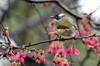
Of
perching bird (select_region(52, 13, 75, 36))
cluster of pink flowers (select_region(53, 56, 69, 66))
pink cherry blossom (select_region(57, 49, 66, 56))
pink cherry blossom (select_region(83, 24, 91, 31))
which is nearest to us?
cluster of pink flowers (select_region(53, 56, 69, 66))

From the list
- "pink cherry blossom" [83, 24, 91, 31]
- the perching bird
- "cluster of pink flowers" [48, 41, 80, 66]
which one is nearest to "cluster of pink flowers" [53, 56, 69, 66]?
"cluster of pink flowers" [48, 41, 80, 66]

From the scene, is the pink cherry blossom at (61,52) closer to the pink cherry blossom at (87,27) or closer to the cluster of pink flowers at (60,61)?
the cluster of pink flowers at (60,61)

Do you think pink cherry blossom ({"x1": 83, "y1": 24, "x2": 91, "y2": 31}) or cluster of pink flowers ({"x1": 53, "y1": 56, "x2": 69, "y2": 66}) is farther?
pink cherry blossom ({"x1": 83, "y1": 24, "x2": 91, "y2": 31})

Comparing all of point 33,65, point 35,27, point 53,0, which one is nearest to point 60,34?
point 53,0

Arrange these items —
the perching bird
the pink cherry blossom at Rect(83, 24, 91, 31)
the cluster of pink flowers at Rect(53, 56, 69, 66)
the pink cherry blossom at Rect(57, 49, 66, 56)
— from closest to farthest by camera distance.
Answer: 1. the cluster of pink flowers at Rect(53, 56, 69, 66)
2. the pink cherry blossom at Rect(57, 49, 66, 56)
3. the perching bird
4. the pink cherry blossom at Rect(83, 24, 91, 31)

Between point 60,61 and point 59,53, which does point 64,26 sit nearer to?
point 59,53

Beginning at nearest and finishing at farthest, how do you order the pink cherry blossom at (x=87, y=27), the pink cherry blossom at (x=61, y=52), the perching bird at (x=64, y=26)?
the pink cherry blossom at (x=61, y=52), the perching bird at (x=64, y=26), the pink cherry blossom at (x=87, y=27)

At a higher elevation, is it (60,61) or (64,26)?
(64,26)

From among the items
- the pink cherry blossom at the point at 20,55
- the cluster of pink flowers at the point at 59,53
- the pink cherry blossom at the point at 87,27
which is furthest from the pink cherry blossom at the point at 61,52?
the pink cherry blossom at the point at 87,27

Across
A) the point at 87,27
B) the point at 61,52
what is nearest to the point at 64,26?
the point at 61,52

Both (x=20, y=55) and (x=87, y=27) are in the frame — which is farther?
(x=87, y=27)

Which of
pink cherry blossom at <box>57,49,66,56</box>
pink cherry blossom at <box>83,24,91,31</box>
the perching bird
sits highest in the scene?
the perching bird

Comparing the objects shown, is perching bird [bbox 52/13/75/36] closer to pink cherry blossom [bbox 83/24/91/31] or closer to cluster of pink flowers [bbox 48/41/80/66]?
cluster of pink flowers [bbox 48/41/80/66]

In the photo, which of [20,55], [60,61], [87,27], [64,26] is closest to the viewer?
[60,61]
